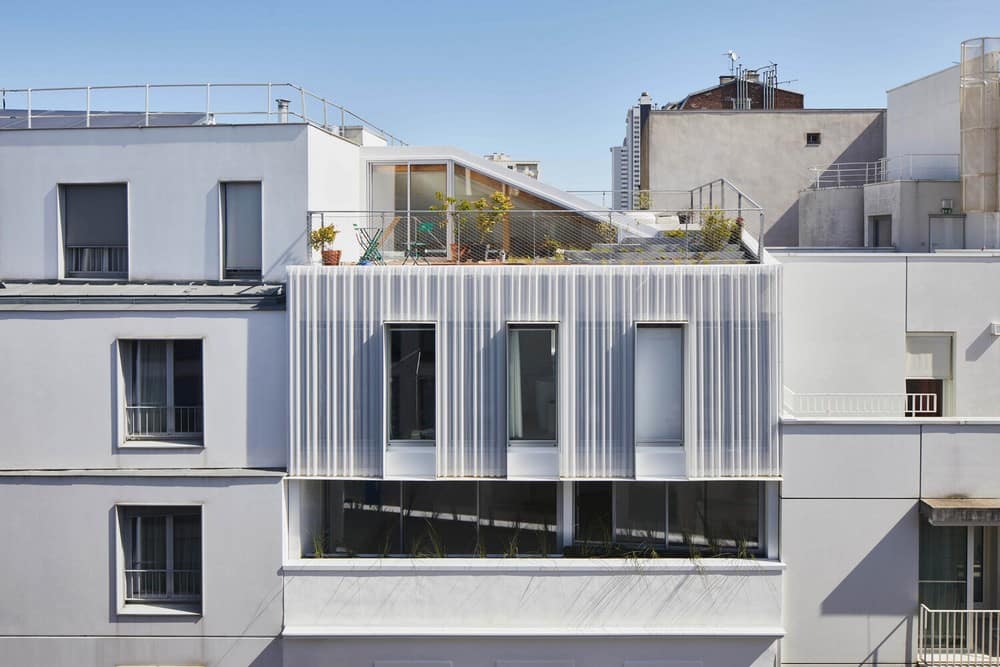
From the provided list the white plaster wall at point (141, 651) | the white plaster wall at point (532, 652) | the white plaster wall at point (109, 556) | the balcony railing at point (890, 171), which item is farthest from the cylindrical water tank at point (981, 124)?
the white plaster wall at point (141, 651)

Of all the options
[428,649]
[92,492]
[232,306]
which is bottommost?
[428,649]

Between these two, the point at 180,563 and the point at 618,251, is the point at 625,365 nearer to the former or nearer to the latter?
the point at 618,251

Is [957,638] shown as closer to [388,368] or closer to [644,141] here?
[388,368]

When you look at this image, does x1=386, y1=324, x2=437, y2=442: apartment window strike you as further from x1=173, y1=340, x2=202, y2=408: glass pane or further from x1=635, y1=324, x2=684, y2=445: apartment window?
x1=635, y1=324, x2=684, y2=445: apartment window

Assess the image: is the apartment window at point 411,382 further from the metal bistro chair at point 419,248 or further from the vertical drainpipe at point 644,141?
the vertical drainpipe at point 644,141

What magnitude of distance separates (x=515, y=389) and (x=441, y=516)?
264cm

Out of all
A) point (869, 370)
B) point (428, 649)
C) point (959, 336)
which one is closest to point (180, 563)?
point (428, 649)

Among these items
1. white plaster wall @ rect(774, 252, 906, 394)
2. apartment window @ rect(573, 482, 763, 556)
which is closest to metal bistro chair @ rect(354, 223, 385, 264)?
apartment window @ rect(573, 482, 763, 556)

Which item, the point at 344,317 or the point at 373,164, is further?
the point at 373,164

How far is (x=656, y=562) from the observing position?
17516mm

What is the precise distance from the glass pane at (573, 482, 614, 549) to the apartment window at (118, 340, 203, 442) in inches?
255

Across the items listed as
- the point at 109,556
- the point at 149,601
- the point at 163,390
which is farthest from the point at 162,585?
the point at 163,390

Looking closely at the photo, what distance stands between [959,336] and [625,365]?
6122mm

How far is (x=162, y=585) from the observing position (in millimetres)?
18031
